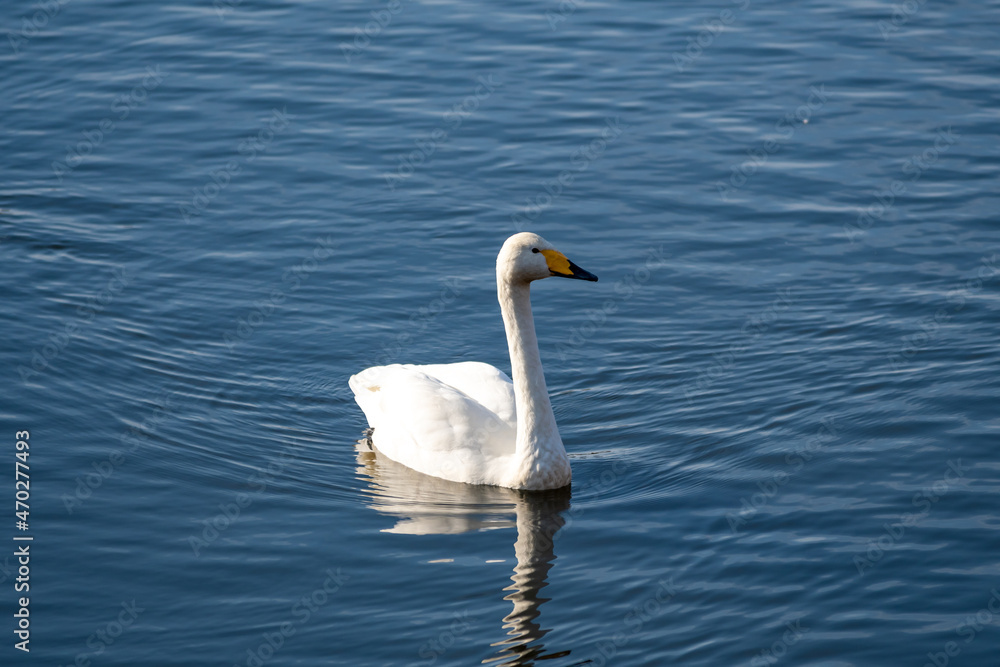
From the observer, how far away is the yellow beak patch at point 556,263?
9523 millimetres

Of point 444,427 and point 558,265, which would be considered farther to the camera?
point 444,427

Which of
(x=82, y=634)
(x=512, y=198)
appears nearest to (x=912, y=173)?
(x=512, y=198)

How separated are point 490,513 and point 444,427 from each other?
89cm

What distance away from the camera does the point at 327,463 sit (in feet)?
34.2

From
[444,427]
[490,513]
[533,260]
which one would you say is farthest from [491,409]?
[533,260]

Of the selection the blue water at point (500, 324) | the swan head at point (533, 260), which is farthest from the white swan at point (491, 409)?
the blue water at point (500, 324)

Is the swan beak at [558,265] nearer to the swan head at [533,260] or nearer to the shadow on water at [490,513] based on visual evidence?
the swan head at [533,260]

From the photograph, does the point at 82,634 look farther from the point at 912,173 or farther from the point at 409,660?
the point at 912,173

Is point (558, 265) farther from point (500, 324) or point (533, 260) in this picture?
point (500, 324)

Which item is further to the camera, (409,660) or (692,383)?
(692,383)

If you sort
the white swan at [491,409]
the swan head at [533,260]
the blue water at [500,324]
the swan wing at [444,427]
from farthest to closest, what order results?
the swan wing at [444,427] → the white swan at [491,409] → the swan head at [533,260] → the blue water at [500,324]

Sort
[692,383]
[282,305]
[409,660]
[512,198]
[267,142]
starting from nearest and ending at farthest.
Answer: [409,660], [692,383], [282,305], [512,198], [267,142]

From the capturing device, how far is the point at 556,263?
31.3 feet

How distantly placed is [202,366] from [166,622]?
3.97 m
